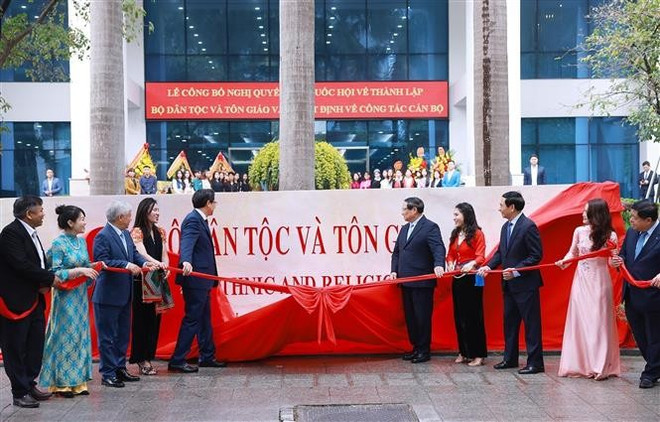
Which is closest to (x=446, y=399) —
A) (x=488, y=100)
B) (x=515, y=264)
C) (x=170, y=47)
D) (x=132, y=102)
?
(x=515, y=264)

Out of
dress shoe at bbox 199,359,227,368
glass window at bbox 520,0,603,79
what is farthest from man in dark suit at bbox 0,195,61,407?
glass window at bbox 520,0,603,79

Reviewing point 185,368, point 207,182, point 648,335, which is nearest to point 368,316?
point 185,368

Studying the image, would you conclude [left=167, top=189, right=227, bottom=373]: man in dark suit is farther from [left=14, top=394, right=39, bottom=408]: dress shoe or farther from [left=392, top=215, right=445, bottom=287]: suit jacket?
[left=392, top=215, right=445, bottom=287]: suit jacket

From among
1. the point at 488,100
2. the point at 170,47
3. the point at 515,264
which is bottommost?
the point at 515,264

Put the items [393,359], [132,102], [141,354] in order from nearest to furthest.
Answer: [141,354] < [393,359] < [132,102]

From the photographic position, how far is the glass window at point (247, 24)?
37719mm

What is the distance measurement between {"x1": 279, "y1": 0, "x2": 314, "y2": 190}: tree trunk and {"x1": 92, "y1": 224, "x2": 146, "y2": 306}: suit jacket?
6206 millimetres

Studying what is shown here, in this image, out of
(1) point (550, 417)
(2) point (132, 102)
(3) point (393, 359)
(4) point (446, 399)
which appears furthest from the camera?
(2) point (132, 102)

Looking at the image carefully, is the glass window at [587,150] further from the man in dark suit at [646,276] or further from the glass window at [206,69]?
the man in dark suit at [646,276]

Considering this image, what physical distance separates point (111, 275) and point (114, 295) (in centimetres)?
20

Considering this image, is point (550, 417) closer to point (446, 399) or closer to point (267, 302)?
point (446, 399)

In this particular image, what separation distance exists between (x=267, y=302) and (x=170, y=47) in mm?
28133

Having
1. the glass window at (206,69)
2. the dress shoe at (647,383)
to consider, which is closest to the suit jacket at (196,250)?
the dress shoe at (647,383)

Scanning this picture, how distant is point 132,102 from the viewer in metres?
35.3
